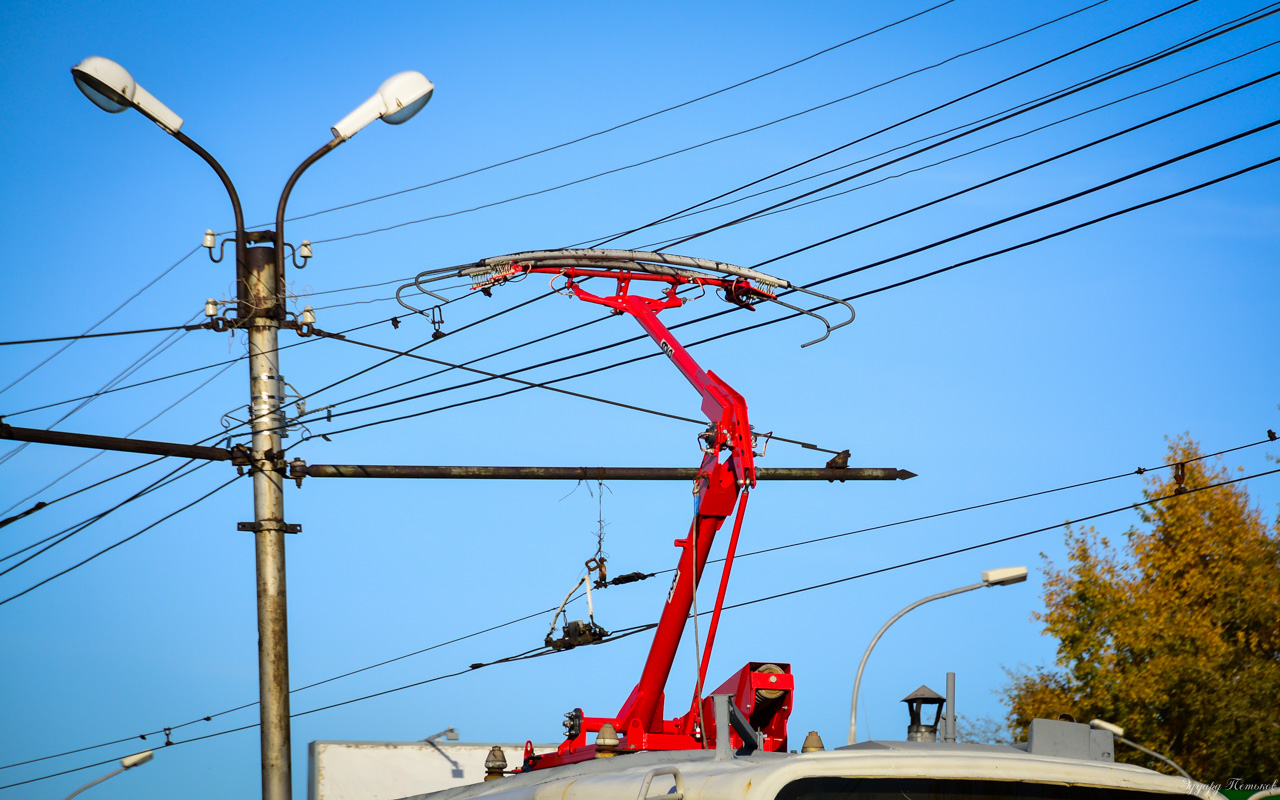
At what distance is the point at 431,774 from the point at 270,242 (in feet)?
57.8

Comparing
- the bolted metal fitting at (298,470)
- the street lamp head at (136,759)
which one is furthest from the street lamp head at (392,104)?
the street lamp head at (136,759)

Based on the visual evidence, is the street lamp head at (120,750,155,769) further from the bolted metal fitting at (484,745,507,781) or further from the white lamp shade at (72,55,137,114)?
the bolted metal fitting at (484,745,507,781)

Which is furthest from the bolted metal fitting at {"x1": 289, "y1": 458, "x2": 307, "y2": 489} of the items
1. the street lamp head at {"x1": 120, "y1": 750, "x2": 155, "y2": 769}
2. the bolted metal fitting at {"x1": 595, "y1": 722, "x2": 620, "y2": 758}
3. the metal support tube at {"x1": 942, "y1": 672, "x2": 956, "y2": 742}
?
the street lamp head at {"x1": 120, "y1": 750, "x2": 155, "y2": 769}

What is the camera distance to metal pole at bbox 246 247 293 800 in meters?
12.4

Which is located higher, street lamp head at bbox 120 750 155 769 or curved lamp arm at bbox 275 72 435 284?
curved lamp arm at bbox 275 72 435 284

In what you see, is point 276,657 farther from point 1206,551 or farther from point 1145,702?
point 1206,551

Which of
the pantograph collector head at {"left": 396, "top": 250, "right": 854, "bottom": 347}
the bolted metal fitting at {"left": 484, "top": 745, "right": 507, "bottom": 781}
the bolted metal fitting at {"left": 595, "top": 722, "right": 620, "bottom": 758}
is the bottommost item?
the bolted metal fitting at {"left": 484, "top": 745, "right": 507, "bottom": 781}

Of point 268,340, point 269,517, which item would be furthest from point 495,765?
point 268,340

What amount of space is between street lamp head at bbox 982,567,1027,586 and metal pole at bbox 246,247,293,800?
6750 mm

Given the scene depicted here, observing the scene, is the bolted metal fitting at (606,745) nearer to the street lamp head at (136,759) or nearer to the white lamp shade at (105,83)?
the white lamp shade at (105,83)

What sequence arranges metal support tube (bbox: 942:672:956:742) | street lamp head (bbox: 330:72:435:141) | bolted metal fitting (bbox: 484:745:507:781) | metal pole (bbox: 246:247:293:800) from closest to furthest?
metal support tube (bbox: 942:672:956:742) → bolted metal fitting (bbox: 484:745:507:781) → metal pole (bbox: 246:247:293:800) → street lamp head (bbox: 330:72:435:141)

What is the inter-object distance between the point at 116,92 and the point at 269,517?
4.40 metres

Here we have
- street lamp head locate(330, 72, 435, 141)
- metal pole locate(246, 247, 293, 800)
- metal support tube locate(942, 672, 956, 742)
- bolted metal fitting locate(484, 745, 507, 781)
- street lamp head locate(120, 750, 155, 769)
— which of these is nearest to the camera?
metal support tube locate(942, 672, 956, 742)

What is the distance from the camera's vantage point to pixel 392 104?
1367 cm
